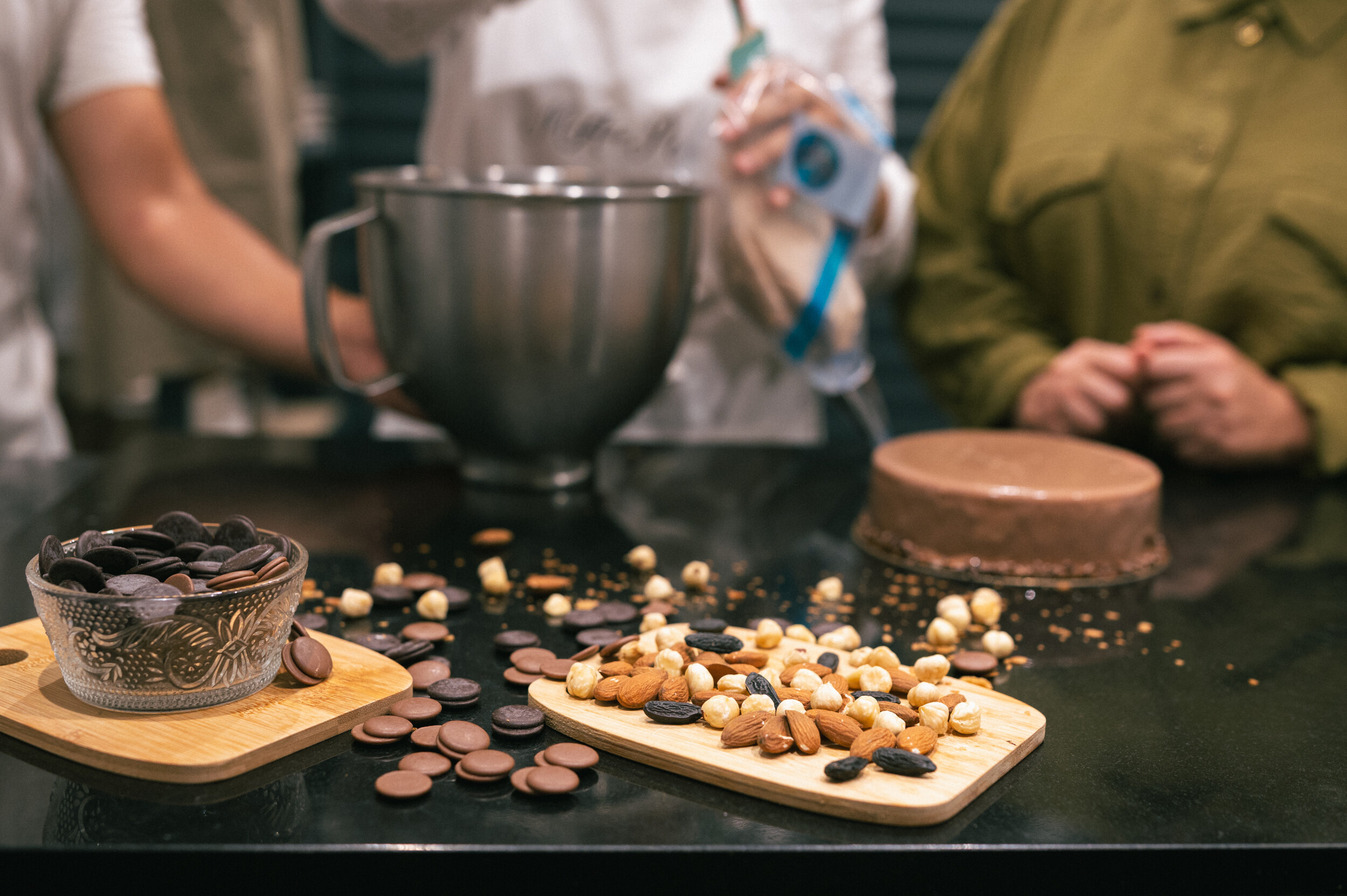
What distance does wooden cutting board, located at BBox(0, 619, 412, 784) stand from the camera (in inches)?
24.4

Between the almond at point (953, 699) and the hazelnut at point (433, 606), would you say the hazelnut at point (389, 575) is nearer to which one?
the hazelnut at point (433, 606)

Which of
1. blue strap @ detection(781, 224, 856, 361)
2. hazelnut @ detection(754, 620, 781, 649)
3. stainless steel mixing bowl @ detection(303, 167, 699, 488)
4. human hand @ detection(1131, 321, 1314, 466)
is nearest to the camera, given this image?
hazelnut @ detection(754, 620, 781, 649)

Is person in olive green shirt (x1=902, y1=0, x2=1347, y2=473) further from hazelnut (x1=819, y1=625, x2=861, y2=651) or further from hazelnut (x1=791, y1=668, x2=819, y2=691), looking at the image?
hazelnut (x1=791, y1=668, x2=819, y2=691)

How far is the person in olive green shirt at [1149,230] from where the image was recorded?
1.47m

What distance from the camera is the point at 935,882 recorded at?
584 mm

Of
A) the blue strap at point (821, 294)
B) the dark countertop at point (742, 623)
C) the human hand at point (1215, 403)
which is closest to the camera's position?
the dark countertop at point (742, 623)

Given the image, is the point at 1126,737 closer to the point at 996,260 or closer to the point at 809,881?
the point at 809,881

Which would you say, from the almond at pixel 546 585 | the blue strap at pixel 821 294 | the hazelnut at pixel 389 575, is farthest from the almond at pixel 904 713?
the blue strap at pixel 821 294

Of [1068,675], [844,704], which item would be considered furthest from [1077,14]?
[844,704]

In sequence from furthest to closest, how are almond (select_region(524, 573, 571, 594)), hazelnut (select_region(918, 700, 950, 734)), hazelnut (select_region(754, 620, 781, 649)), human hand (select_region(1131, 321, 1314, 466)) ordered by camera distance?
human hand (select_region(1131, 321, 1314, 466)), almond (select_region(524, 573, 571, 594)), hazelnut (select_region(754, 620, 781, 649)), hazelnut (select_region(918, 700, 950, 734))

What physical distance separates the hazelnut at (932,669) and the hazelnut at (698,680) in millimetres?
153

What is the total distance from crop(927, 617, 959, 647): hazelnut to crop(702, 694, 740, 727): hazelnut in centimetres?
24

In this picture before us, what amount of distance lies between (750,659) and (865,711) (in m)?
0.11

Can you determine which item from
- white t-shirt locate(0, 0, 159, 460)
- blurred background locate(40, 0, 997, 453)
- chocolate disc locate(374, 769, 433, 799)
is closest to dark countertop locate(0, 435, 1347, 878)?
chocolate disc locate(374, 769, 433, 799)
